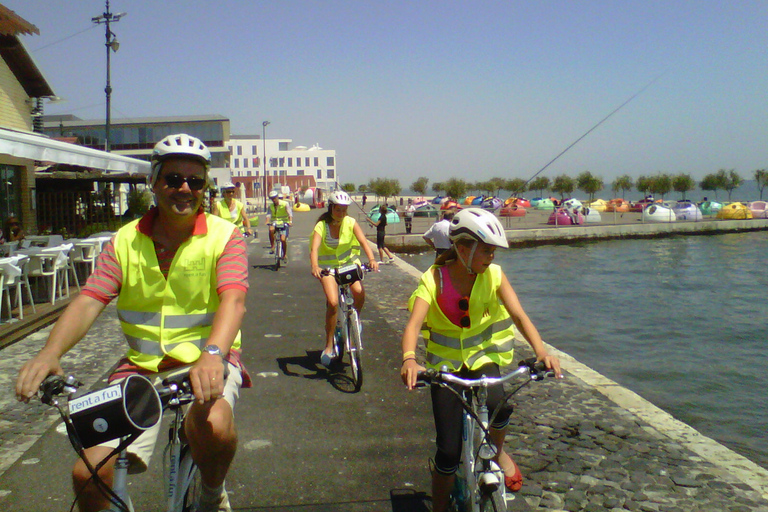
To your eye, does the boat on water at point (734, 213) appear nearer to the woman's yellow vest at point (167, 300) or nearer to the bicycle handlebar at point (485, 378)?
the bicycle handlebar at point (485, 378)

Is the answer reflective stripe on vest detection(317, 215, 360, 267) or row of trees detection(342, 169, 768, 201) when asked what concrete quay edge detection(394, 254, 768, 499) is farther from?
row of trees detection(342, 169, 768, 201)

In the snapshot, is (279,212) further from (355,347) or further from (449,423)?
(449,423)

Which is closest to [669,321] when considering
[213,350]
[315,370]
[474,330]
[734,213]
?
[315,370]

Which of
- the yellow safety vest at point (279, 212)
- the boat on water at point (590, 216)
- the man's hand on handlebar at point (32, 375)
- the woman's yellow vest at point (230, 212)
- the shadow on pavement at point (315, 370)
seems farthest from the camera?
the boat on water at point (590, 216)

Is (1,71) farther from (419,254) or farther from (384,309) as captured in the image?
(419,254)

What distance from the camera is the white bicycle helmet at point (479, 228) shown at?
3.17 metres

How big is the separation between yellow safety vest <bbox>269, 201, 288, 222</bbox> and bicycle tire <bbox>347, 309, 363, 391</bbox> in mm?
11186

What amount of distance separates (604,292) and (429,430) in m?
20.8

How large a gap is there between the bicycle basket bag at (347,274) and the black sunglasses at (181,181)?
152 inches

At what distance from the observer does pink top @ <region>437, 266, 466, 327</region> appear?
343cm

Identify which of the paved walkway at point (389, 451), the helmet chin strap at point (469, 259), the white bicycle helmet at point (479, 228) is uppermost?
the white bicycle helmet at point (479, 228)

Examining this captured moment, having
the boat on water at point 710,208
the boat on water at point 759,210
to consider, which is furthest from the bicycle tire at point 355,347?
the boat on water at point 710,208

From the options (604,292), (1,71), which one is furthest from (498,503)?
(604,292)

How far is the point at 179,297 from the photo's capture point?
265cm
